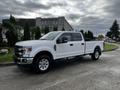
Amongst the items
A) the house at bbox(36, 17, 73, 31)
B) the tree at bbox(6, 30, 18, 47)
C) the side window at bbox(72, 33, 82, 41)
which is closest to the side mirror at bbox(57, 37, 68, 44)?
the side window at bbox(72, 33, 82, 41)

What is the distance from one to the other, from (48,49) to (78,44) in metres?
2.39

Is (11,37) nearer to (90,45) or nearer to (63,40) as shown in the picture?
(90,45)

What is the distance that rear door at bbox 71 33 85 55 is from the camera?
26.8 feet

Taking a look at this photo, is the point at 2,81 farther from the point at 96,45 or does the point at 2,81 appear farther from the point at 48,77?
the point at 96,45

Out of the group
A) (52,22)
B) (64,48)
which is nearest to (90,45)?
(64,48)

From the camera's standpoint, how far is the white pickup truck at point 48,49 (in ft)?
20.2

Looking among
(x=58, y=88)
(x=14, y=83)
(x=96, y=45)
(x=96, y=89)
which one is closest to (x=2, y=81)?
(x=14, y=83)

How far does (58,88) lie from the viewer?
15.4ft

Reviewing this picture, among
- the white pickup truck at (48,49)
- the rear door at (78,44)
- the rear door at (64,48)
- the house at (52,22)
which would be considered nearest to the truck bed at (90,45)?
the white pickup truck at (48,49)

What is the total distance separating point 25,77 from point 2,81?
93 cm

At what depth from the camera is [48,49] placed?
6.68m

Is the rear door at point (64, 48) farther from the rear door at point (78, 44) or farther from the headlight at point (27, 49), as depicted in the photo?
the headlight at point (27, 49)

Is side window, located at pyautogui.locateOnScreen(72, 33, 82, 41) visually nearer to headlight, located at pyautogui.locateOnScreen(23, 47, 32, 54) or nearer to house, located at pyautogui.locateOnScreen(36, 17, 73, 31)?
headlight, located at pyautogui.locateOnScreen(23, 47, 32, 54)

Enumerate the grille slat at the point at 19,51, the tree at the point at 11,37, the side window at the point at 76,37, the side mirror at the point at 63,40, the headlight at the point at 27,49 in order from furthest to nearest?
the tree at the point at 11,37
the side window at the point at 76,37
the side mirror at the point at 63,40
the grille slat at the point at 19,51
the headlight at the point at 27,49
